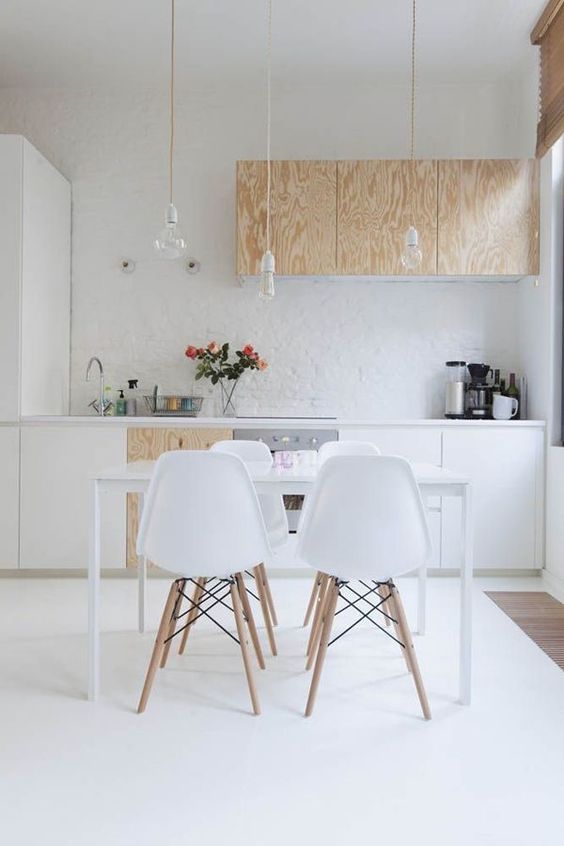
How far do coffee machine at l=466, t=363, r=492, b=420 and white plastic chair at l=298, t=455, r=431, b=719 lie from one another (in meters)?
2.38

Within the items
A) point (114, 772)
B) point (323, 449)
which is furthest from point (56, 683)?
point (323, 449)

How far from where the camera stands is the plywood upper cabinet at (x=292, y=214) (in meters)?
4.32

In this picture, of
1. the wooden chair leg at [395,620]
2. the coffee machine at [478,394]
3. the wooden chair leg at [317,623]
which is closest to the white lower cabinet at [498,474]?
the coffee machine at [478,394]

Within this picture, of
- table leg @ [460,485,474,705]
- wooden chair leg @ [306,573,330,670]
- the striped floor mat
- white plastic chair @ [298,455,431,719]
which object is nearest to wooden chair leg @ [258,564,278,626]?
wooden chair leg @ [306,573,330,670]

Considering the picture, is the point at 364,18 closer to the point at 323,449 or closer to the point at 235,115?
the point at 235,115

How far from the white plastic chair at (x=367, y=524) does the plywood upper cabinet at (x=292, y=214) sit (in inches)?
91.3

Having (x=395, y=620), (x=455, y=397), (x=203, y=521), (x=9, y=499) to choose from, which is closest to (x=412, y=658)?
(x=395, y=620)

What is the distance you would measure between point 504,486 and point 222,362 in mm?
1897

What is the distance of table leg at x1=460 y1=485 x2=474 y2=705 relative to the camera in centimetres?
239

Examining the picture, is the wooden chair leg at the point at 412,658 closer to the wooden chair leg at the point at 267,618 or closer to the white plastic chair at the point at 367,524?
the white plastic chair at the point at 367,524

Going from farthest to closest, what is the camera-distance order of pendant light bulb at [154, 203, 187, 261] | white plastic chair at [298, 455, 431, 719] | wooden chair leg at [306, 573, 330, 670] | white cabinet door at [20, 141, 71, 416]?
white cabinet door at [20, 141, 71, 416] < pendant light bulb at [154, 203, 187, 261] < wooden chair leg at [306, 573, 330, 670] < white plastic chair at [298, 455, 431, 719]

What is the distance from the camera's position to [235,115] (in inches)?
190

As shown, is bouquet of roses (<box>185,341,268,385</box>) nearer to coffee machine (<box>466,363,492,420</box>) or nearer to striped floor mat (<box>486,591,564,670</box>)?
coffee machine (<box>466,363,492,420</box>)

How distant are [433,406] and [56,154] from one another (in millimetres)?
2995
